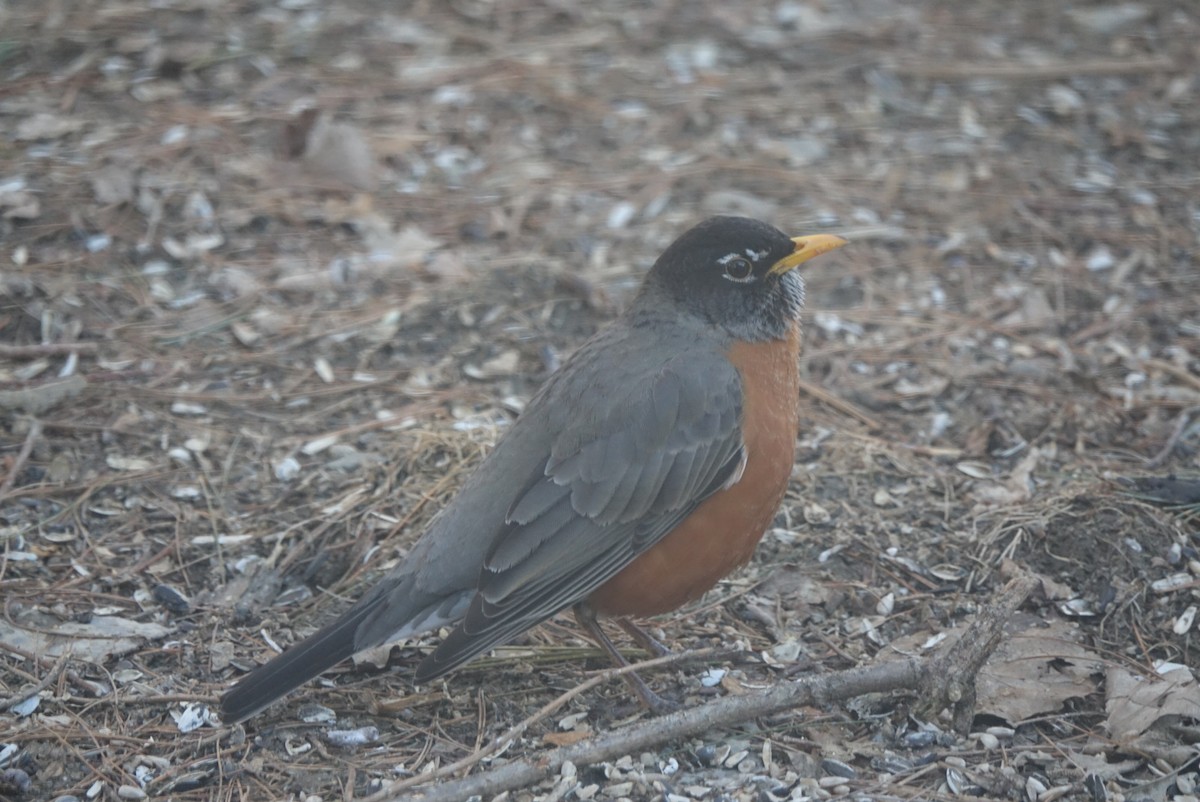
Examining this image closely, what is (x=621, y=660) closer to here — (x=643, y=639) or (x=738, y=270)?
(x=643, y=639)

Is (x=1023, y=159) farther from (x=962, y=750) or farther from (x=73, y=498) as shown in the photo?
(x=73, y=498)

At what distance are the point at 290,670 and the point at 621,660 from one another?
116 centimetres

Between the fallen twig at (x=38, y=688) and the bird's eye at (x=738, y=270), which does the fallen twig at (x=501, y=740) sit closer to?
the fallen twig at (x=38, y=688)

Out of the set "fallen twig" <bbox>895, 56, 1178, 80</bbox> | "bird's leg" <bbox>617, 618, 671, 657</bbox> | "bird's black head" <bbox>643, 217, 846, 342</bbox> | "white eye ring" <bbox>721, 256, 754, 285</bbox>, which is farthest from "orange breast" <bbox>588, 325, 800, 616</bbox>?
"fallen twig" <bbox>895, 56, 1178, 80</bbox>

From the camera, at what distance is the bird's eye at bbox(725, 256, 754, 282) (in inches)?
195

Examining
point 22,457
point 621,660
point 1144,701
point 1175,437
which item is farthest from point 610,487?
point 1175,437

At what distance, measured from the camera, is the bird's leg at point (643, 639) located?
470cm

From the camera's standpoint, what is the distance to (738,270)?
4949mm

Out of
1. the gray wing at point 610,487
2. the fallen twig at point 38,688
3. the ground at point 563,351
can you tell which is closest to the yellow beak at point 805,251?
the gray wing at point 610,487

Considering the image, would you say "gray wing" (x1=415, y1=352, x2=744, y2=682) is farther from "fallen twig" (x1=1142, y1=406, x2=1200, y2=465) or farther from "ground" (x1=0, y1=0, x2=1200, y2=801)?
"fallen twig" (x1=1142, y1=406, x2=1200, y2=465)

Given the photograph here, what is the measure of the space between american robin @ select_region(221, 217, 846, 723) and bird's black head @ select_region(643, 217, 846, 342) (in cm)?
3

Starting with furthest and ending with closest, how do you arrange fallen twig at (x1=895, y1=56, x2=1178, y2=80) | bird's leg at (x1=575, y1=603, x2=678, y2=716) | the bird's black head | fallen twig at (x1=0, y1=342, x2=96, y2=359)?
fallen twig at (x1=895, y1=56, x2=1178, y2=80) < fallen twig at (x1=0, y1=342, x2=96, y2=359) < the bird's black head < bird's leg at (x1=575, y1=603, x2=678, y2=716)

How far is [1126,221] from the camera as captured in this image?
7.39 m

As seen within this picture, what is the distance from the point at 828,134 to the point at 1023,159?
1213mm
